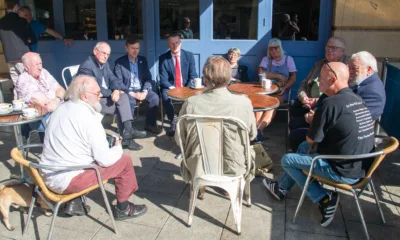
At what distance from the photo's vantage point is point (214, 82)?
8.28 ft

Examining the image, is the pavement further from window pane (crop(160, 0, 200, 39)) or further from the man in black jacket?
the man in black jacket

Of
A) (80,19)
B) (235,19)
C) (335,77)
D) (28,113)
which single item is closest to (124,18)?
(80,19)

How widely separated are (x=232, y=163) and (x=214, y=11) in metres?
3.54

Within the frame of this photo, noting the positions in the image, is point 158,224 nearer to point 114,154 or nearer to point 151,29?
point 114,154

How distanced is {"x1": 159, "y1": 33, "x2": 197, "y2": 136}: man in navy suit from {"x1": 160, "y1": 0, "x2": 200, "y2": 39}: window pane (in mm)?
836

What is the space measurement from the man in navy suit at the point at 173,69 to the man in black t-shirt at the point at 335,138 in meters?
2.37

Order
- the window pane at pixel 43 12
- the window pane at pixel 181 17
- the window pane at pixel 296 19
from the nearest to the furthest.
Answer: the window pane at pixel 296 19 → the window pane at pixel 181 17 → the window pane at pixel 43 12

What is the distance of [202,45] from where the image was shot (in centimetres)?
559

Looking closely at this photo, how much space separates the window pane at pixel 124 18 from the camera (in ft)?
19.3

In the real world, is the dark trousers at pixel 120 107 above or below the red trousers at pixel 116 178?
above

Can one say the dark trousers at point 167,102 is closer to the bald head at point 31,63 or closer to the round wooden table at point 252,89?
the round wooden table at point 252,89

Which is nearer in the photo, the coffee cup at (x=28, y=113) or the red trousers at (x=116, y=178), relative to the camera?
the red trousers at (x=116, y=178)

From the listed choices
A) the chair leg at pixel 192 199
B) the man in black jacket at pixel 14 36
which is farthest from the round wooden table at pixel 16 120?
the man in black jacket at pixel 14 36

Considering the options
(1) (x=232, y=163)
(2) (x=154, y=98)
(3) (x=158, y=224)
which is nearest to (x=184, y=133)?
(1) (x=232, y=163)
